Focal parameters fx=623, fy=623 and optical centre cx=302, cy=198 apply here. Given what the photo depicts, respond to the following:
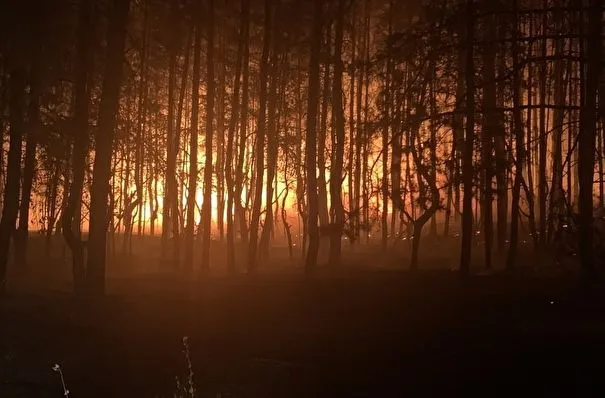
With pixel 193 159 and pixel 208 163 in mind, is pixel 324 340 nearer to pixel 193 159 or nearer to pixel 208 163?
pixel 208 163

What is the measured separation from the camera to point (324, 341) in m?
10.7

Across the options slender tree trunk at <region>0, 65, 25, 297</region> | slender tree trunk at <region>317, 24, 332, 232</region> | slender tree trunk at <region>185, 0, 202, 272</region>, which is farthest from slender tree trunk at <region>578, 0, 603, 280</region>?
slender tree trunk at <region>185, 0, 202, 272</region>

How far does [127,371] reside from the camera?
31.8 feet

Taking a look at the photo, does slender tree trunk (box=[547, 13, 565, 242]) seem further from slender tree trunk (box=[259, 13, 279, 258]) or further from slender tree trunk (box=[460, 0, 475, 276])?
slender tree trunk (box=[259, 13, 279, 258])

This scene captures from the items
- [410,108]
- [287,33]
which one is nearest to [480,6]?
[410,108]

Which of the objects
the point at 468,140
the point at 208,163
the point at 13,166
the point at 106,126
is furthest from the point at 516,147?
the point at 13,166

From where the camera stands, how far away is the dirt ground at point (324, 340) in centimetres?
813

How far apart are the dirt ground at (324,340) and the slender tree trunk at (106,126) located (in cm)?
192

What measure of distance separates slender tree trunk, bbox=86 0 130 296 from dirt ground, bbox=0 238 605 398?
A: 192 cm

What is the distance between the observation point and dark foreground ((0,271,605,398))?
8.12m

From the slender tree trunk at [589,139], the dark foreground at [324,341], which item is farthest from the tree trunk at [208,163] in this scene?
the slender tree trunk at [589,139]

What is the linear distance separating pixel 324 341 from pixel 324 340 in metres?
0.07

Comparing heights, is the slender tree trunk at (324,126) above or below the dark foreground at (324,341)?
above

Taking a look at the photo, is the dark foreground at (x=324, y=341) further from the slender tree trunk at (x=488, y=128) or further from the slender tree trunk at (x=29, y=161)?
the slender tree trunk at (x=29, y=161)
